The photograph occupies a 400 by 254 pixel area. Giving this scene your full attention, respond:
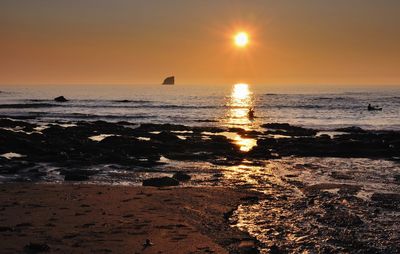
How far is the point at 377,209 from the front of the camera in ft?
47.8

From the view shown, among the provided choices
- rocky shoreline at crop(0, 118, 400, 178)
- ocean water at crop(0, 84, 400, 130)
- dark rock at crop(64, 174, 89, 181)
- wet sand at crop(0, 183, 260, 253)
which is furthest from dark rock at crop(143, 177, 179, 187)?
ocean water at crop(0, 84, 400, 130)

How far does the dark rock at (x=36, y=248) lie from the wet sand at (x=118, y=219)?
0.02 meters

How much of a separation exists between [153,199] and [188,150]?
47.2ft

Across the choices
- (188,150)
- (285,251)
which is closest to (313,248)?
(285,251)

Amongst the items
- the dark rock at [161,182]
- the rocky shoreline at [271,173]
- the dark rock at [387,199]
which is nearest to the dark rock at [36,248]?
the rocky shoreline at [271,173]

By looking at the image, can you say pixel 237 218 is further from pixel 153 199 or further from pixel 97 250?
pixel 97 250

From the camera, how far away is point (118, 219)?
42.5 ft

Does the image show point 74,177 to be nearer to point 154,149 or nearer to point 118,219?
point 118,219

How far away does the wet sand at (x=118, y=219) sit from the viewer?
424 inches

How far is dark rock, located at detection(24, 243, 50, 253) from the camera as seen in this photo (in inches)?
400

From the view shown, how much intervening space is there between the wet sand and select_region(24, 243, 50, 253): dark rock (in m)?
0.02

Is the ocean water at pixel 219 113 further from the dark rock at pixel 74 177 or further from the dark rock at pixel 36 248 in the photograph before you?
the dark rock at pixel 36 248

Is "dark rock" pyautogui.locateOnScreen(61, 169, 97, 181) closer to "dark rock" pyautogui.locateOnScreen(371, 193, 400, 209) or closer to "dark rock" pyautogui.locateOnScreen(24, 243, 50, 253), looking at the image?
"dark rock" pyautogui.locateOnScreen(24, 243, 50, 253)

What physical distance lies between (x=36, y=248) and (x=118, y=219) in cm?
305
